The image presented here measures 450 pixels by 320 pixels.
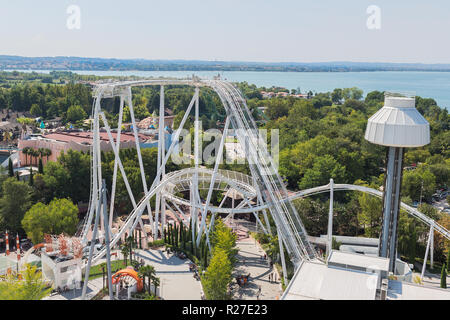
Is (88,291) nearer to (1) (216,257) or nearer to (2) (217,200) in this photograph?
(1) (216,257)

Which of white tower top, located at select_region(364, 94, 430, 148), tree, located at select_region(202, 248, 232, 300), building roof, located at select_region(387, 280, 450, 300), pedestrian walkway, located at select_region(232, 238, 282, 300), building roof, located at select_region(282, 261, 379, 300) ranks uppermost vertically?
white tower top, located at select_region(364, 94, 430, 148)

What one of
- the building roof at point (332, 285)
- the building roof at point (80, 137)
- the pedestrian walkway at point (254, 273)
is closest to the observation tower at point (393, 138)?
the building roof at point (332, 285)

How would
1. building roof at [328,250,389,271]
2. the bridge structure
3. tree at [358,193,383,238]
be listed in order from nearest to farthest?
building roof at [328,250,389,271]
the bridge structure
tree at [358,193,383,238]

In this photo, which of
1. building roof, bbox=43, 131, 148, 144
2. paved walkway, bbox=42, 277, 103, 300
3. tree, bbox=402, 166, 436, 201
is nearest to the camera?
paved walkway, bbox=42, 277, 103, 300

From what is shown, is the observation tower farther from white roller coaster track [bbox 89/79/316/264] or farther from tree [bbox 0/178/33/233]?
tree [bbox 0/178/33/233]

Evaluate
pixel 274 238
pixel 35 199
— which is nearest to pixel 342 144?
pixel 274 238

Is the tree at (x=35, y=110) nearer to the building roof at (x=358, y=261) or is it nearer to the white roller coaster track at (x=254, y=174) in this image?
the white roller coaster track at (x=254, y=174)

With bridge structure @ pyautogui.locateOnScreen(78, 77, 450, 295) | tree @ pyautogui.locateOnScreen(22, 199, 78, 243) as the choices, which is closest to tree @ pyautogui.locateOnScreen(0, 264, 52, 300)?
bridge structure @ pyautogui.locateOnScreen(78, 77, 450, 295)

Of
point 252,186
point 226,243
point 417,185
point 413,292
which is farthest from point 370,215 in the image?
point 413,292
